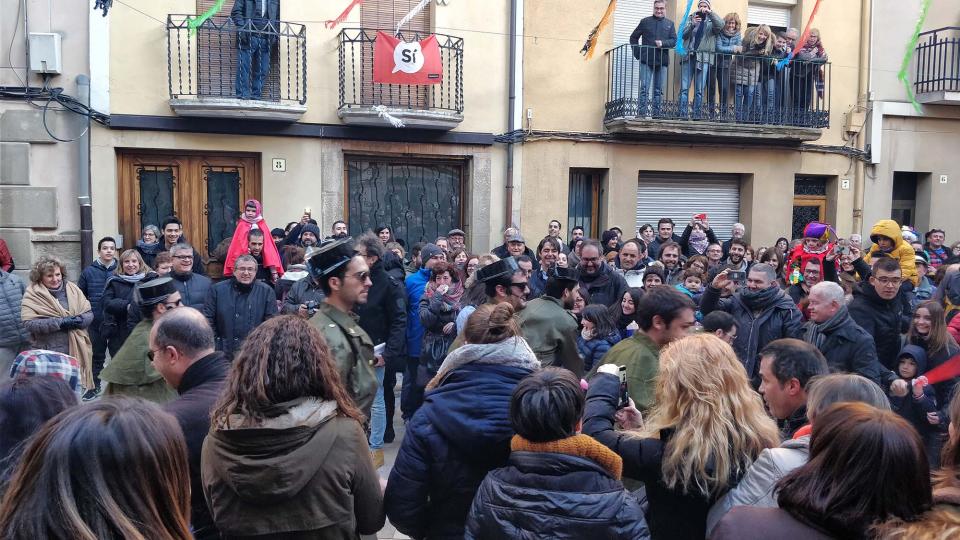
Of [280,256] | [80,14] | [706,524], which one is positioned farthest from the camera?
[80,14]

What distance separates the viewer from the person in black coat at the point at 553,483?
7.98 feet

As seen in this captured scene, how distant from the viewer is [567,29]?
507 inches

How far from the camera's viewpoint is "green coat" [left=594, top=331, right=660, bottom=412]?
3771 mm

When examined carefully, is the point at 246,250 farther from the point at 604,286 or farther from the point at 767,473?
the point at 767,473

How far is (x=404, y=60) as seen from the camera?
11688 millimetres

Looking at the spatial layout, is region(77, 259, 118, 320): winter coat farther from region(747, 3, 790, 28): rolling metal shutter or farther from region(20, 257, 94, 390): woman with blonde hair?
region(747, 3, 790, 28): rolling metal shutter

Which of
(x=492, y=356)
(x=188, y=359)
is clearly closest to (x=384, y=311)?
(x=188, y=359)

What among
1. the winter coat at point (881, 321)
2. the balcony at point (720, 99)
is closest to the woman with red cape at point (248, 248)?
the winter coat at point (881, 321)

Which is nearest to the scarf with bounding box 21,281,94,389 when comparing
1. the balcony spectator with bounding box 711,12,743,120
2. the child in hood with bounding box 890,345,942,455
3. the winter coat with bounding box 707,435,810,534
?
the winter coat with bounding box 707,435,810,534

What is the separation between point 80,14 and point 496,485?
10.7 m

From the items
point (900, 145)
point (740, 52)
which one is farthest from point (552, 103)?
point (900, 145)

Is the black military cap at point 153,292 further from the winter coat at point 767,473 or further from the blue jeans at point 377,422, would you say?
the winter coat at point 767,473

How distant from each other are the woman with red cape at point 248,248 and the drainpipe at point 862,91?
1078 cm

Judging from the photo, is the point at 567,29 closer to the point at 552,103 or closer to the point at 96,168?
the point at 552,103
